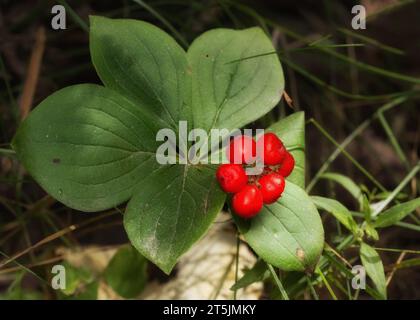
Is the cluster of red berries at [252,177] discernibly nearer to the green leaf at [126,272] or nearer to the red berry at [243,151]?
the red berry at [243,151]

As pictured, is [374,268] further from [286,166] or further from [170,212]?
[170,212]

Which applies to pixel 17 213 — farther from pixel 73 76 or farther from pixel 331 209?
pixel 331 209

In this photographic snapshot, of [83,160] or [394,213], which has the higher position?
[83,160]

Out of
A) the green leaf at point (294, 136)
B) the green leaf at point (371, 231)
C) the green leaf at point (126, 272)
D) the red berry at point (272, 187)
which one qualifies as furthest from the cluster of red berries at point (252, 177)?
the green leaf at point (126, 272)

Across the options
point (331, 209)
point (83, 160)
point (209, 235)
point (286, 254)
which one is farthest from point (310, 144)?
point (83, 160)

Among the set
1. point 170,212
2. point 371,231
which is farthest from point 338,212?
point 170,212
